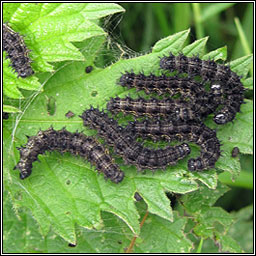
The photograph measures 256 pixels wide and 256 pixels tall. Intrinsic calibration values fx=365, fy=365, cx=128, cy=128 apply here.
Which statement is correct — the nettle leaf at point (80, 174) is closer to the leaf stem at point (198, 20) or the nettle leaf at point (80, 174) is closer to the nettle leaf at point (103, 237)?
the nettle leaf at point (103, 237)

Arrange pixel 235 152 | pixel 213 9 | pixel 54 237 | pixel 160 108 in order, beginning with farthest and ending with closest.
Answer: pixel 213 9 → pixel 54 237 → pixel 160 108 → pixel 235 152

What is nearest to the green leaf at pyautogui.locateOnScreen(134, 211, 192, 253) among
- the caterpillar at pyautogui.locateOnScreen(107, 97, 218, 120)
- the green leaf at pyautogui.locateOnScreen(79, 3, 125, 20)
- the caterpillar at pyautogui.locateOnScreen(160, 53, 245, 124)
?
the caterpillar at pyautogui.locateOnScreen(107, 97, 218, 120)

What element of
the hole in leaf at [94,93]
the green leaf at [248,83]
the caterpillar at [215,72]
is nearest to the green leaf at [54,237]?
the hole in leaf at [94,93]

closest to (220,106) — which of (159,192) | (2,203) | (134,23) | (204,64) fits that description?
(204,64)

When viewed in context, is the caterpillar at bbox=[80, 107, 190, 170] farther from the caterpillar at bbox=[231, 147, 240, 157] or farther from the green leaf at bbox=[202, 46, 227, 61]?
the green leaf at bbox=[202, 46, 227, 61]

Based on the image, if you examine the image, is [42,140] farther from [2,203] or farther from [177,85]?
[177,85]

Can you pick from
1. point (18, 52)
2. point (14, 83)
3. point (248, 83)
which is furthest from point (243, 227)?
point (18, 52)

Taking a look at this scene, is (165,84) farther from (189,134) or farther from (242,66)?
(242,66)
